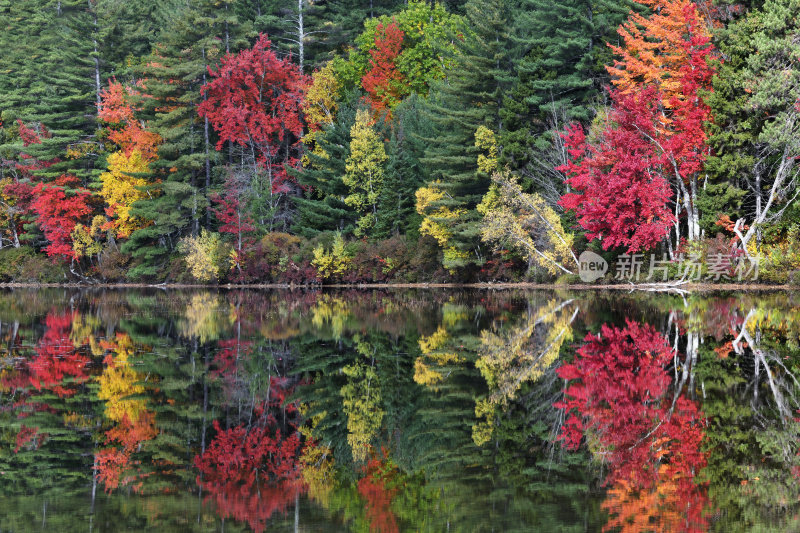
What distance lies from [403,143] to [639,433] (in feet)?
124

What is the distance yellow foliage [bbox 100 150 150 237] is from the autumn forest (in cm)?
12

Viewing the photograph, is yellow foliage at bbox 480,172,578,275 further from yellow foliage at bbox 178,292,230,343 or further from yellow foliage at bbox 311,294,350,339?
yellow foliage at bbox 178,292,230,343

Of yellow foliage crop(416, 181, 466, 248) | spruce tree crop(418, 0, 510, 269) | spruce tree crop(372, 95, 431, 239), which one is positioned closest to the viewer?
spruce tree crop(418, 0, 510, 269)

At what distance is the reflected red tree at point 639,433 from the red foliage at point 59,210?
46003mm

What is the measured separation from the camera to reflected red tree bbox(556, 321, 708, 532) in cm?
714

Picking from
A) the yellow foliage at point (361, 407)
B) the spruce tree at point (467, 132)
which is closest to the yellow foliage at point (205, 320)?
the yellow foliage at point (361, 407)

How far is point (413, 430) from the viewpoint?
34.1 feet

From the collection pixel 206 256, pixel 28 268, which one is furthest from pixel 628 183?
pixel 28 268

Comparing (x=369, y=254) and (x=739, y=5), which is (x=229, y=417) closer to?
(x=739, y=5)

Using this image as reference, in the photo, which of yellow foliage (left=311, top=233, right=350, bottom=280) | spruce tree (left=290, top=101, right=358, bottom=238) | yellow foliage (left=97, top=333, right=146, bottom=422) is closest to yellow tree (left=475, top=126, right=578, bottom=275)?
yellow foliage (left=311, top=233, right=350, bottom=280)

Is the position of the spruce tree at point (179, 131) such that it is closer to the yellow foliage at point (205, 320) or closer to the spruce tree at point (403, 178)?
the spruce tree at point (403, 178)

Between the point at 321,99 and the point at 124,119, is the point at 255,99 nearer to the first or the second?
the point at 321,99

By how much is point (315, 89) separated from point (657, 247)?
80.2ft

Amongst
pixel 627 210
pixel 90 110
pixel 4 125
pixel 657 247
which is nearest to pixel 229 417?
pixel 627 210
